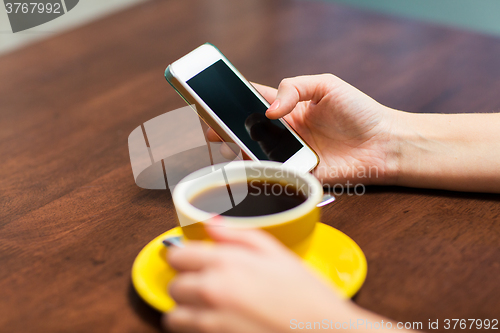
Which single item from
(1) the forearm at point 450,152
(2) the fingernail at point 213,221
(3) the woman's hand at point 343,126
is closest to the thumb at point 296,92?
(3) the woman's hand at point 343,126

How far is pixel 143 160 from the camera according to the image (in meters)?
0.68

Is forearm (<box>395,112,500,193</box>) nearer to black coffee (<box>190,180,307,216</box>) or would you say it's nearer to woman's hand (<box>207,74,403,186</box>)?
woman's hand (<box>207,74,403,186</box>)

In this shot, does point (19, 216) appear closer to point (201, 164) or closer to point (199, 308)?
point (201, 164)

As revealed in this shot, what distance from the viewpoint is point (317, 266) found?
0.43 m

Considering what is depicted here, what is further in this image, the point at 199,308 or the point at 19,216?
the point at 19,216

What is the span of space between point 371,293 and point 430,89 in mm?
630

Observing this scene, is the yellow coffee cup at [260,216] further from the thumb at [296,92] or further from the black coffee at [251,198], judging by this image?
the thumb at [296,92]

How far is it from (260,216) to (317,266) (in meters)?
0.08

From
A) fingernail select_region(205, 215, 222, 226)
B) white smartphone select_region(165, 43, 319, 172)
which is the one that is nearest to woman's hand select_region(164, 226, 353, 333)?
fingernail select_region(205, 215, 222, 226)

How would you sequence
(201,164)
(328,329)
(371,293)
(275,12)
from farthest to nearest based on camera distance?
(275,12) → (201,164) → (371,293) → (328,329)

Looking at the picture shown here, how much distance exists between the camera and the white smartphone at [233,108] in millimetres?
614

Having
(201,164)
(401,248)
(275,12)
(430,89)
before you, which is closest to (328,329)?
(401,248)

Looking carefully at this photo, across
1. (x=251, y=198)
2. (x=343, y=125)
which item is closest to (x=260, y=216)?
(x=251, y=198)

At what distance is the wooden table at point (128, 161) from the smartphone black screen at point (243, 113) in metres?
0.13
